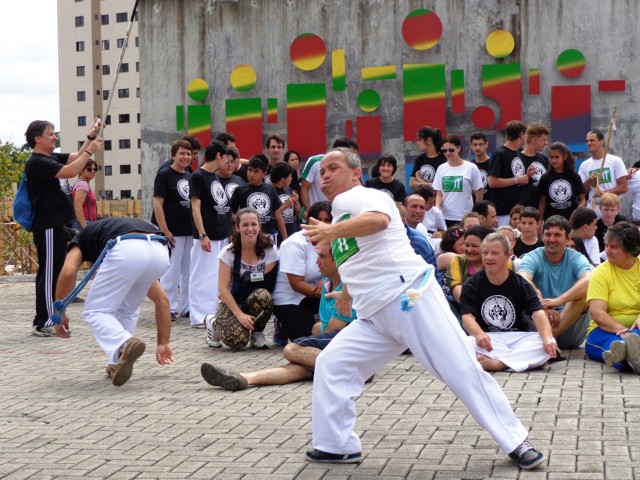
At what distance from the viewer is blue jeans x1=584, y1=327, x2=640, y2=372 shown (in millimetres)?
8906

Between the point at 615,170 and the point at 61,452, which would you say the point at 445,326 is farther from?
the point at 615,170

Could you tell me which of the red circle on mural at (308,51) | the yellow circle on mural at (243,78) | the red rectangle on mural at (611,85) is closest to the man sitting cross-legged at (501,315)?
the red rectangle on mural at (611,85)

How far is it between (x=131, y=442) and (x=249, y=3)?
1309cm

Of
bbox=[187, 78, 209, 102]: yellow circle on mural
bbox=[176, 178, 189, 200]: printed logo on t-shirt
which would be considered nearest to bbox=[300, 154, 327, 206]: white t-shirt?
bbox=[176, 178, 189, 200]: printed logo on t-shirt

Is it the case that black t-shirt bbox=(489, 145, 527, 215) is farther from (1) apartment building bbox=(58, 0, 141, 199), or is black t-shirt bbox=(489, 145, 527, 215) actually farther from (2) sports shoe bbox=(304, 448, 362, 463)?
(1) apartment building bbox=(58, 0, 141, 199)

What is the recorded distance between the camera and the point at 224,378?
8039mm

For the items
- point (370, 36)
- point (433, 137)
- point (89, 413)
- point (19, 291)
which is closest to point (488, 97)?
point (370, 36)

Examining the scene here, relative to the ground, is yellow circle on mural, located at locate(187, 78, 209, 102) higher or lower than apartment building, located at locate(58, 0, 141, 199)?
lower

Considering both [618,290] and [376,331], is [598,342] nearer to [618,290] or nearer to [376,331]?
[618,290]

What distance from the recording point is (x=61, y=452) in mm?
6219

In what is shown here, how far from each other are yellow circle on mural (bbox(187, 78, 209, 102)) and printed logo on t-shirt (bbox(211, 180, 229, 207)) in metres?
6.57

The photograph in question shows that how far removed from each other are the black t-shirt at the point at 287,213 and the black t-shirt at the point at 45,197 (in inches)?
98.5

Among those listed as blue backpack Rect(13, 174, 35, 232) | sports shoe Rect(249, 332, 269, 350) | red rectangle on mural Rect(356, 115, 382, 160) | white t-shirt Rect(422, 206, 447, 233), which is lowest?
sports shoe Rect(249, 332, 269, 350)

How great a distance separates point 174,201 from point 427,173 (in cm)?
319
